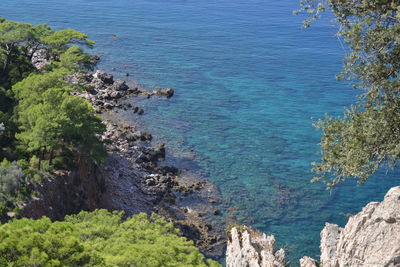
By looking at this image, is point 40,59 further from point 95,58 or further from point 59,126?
point 59,126

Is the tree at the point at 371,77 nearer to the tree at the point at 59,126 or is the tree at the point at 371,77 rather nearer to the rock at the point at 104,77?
the tree at the point at 59,126

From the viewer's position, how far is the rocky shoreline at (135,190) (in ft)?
152

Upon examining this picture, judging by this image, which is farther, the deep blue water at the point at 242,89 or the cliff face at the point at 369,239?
the deep blue water at the point at 242,89

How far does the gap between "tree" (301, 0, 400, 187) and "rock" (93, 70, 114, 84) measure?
2867 inches

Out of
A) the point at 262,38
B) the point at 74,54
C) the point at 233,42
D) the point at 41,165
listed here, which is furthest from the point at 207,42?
the point at 41,165

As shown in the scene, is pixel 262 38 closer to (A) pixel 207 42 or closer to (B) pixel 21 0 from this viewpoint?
(A) pixel 207 42

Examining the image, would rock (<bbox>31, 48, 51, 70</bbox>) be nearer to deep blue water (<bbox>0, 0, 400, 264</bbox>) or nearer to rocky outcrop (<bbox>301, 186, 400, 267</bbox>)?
deep blue water (<bbox>0, 0, 400, 264</bbox>)

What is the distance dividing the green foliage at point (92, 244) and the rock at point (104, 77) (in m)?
54.2

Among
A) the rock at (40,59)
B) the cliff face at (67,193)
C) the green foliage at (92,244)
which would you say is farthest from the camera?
the rock at (40,59)

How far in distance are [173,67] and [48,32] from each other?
35.1 m

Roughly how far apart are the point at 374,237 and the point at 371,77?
25.7 feet

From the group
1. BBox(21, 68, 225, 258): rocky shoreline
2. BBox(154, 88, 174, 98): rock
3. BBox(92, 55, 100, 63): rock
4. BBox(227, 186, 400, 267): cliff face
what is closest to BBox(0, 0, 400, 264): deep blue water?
BBox(154, 88, 174, 98): rock

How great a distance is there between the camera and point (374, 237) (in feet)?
71.7

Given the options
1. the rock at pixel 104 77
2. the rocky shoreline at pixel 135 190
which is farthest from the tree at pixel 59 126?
the rock at pixel 104 77
